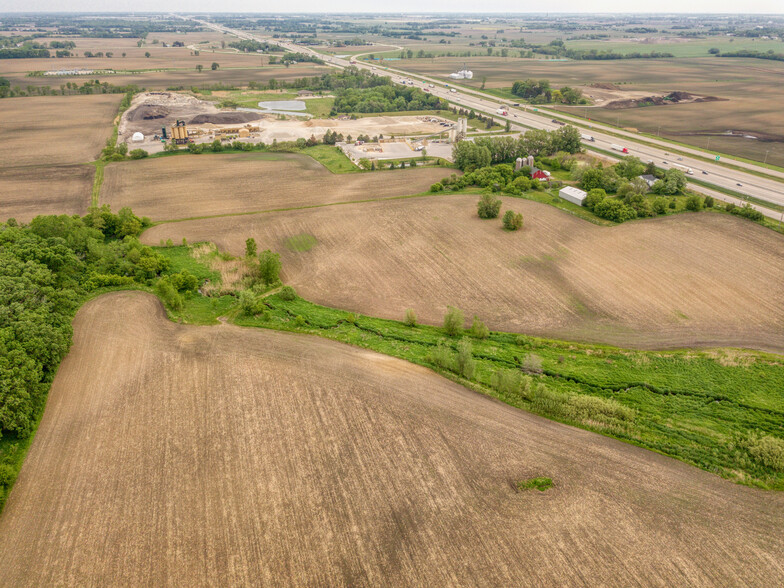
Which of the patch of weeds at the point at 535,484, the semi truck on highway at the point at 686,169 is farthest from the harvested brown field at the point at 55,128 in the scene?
the semi truck on highway at the point at 686,169

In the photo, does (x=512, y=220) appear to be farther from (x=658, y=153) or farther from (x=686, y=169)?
(x=658, y=153)

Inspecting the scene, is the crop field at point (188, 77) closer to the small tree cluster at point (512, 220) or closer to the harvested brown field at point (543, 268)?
the harvested brown field at point (543, 268)

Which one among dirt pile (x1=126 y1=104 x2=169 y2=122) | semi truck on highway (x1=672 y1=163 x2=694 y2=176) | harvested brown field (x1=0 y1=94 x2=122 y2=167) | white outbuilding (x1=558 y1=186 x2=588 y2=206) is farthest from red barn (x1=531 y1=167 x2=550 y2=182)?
dirt pile (x1=126 y1=104 x2=169 y2=122)

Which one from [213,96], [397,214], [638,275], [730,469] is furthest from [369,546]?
[213,96]

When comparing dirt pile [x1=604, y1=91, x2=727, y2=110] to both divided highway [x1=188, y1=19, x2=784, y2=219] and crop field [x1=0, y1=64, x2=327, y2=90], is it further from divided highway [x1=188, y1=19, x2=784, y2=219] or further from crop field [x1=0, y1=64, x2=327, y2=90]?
crop field [x1=0, y1=64, x2=327, y2=90]

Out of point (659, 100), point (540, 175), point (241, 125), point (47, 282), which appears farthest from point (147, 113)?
point (659, 100)

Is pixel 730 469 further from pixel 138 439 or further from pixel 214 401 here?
pixel 138 439
